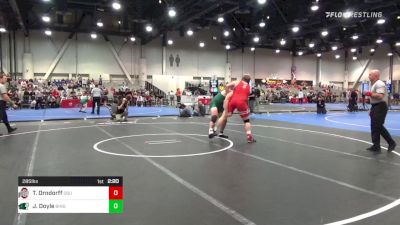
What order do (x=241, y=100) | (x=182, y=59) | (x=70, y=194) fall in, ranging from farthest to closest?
(x=182, y=59) < (x=241, y=100) < (x=70, y=194)

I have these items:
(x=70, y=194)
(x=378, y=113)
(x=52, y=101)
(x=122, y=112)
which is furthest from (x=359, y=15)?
(x=70, y=194)

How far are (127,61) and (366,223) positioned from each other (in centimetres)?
3078

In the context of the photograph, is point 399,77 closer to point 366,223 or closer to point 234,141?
point 234,141

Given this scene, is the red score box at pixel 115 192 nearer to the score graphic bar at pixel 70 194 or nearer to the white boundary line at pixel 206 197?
the score graphic bar at pixel 70 194

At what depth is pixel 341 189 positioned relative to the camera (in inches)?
162

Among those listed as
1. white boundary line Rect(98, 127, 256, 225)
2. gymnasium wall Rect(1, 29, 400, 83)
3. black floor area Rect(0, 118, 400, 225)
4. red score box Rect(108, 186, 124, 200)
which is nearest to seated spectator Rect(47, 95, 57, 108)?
gymnasium wall Rect(1, 29, 400, 83)

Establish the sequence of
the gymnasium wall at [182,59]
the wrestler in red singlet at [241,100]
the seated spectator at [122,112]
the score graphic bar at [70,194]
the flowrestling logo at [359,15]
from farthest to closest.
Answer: the gymnasium wall at [182,59] < the flowrestling logo at [359,15] < the seated spectator at [122,112] < the wrestler in red singlet at [241,100] < the score graphic bar at [70,194]

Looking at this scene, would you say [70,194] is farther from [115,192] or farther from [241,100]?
[241,100]

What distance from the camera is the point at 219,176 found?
184 inches

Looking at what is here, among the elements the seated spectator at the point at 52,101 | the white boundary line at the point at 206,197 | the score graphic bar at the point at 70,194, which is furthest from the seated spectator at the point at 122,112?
the seated spectator at the point at 52,101

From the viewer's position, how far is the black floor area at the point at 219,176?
3229mm

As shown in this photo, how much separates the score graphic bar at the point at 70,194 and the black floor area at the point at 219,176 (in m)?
0.98

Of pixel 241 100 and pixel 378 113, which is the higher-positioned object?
pixel 241 100

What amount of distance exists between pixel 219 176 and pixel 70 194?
2816mm
